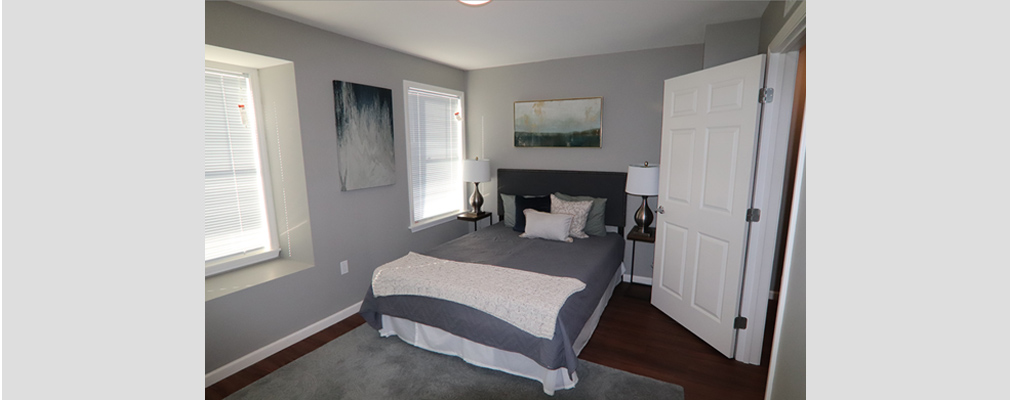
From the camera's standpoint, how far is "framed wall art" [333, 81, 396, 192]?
298cm

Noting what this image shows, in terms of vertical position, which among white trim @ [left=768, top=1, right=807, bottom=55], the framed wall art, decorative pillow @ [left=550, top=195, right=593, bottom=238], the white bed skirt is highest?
white trim @ [left=768, top=1, right=807, bottom=55]

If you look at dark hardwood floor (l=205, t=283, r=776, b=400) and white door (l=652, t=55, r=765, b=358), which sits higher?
white door (l=652, t=55, r=765, b=358)

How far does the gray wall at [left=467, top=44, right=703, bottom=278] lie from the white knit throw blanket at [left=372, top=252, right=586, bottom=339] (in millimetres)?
1755

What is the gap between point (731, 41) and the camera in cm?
271

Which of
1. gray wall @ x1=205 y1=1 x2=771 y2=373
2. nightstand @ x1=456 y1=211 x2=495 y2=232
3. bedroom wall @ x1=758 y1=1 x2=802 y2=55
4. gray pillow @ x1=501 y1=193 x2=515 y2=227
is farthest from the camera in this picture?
nightstand @ x1=456 y1=211 x2=495 y2=232

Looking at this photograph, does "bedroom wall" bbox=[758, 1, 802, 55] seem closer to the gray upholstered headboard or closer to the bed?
the gray upholstered headboard

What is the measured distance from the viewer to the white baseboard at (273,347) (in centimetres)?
232

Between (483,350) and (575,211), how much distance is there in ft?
5.39

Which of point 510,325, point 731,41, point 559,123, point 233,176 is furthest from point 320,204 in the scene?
point 731,41

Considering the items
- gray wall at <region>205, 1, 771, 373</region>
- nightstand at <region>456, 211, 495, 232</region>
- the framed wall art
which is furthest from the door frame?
the framed wall art

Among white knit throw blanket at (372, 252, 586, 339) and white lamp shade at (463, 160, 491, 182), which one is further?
white lamp shade at (463, 160, 491, 182)
